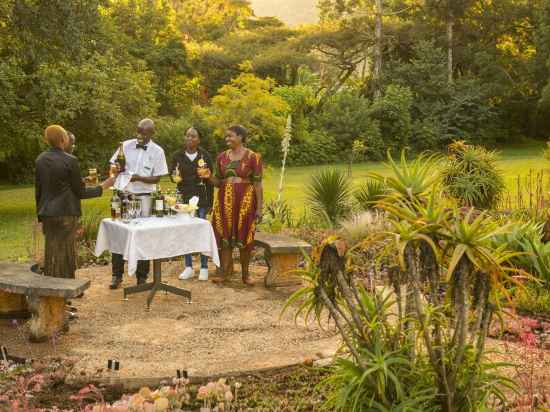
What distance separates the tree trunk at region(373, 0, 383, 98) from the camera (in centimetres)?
3397

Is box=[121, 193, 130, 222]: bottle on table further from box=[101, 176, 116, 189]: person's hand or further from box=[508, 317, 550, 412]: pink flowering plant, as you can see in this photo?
box=[508, 317, 550, 412]: pink flowering plant

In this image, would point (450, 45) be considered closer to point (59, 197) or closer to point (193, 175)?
point (193, 175)

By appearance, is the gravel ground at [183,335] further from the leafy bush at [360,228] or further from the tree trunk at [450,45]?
the tree trunk at [450,45]

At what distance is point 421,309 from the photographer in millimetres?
3717

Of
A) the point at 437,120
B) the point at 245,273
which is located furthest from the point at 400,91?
the point at 245,273

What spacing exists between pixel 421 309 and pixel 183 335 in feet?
10.9

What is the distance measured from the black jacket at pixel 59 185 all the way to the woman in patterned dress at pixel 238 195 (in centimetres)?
167

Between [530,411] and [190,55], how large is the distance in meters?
31.4

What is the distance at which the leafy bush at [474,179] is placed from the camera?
503 inches

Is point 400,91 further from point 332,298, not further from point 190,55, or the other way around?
point 332,298

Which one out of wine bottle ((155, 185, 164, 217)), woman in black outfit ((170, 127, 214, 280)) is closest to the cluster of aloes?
wine bottle ((155, 185, 164, 217))

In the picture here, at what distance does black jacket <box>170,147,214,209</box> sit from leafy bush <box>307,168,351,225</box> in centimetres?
332

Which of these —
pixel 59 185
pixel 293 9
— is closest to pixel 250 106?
pixel 59 185

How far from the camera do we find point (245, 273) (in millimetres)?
8492
